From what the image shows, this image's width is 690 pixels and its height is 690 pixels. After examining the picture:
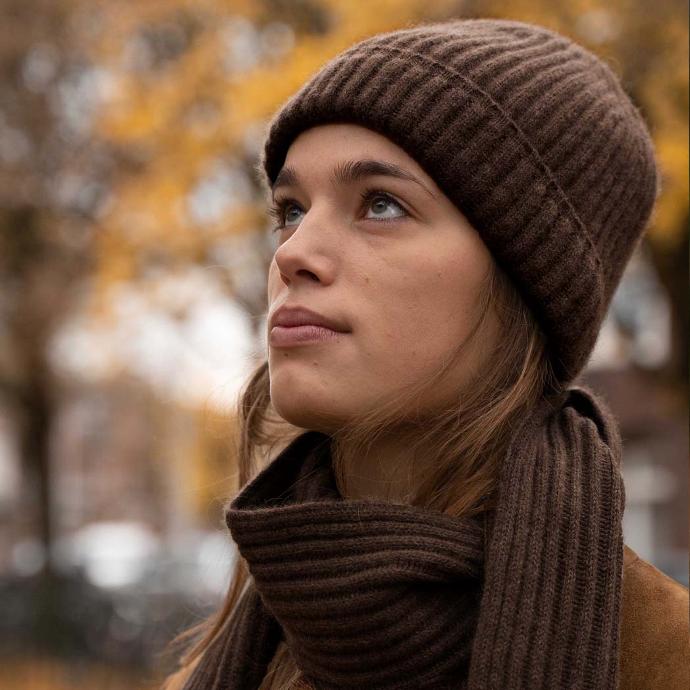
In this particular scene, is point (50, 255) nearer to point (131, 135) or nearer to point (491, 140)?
point (131, 135)

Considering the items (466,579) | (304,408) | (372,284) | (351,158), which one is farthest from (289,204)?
(466,579)

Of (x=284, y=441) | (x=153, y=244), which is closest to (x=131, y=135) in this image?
(x=153, y=244)

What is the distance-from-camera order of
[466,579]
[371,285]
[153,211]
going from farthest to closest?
1. [153,211]
2. [371,285]
3. [466,579]

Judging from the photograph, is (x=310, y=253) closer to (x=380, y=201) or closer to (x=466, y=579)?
(x=380, y=201)

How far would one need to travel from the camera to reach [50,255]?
12914 mm

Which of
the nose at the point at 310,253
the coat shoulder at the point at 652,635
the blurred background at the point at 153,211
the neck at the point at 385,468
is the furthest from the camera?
the blurred background at the point at 153,211

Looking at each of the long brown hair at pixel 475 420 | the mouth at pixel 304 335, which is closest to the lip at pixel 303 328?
the mouth at pixel 304 335

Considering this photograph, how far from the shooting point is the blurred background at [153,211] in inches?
259

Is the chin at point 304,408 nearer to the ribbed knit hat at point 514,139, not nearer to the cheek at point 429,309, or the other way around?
the cheek at point 429,309

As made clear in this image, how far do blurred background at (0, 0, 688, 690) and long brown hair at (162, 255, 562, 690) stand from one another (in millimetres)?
1199

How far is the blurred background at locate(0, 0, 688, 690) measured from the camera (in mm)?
6570

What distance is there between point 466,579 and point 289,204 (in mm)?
885

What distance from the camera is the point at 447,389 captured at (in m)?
2.11

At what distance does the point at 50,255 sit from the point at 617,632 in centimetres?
1190
